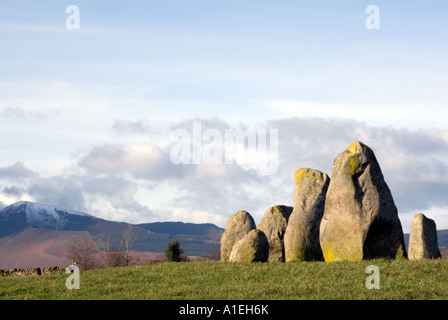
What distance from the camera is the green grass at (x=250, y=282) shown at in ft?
63.7

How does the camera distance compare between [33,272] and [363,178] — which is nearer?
[363,178]

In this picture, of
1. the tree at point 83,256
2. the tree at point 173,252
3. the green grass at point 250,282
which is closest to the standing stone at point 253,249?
the green grass at point 250,282

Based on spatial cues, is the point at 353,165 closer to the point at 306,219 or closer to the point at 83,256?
the point at 306,219

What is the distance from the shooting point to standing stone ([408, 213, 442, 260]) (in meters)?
33.1

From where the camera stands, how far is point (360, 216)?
88.2 ft

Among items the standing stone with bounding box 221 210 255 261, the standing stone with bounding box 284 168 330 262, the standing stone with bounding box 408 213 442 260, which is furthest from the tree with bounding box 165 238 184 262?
the standing stone with bounding box 408 213 442 260

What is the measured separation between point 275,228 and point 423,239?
798 centimetres

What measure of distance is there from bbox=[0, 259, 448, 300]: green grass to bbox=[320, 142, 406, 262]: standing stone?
142 cm

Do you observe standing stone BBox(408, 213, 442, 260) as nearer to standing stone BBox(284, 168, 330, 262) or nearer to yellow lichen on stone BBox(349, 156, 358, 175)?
standing stone BBox(284, 168, 330, 262)
